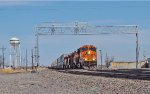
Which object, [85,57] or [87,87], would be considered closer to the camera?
[87,87]

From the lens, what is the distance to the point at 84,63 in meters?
68.4

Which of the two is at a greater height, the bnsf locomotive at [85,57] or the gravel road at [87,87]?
the bnsf locomotive at [85,57]

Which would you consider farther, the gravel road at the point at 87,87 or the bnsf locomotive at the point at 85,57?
the bnsf locomotive at the point at 85,57

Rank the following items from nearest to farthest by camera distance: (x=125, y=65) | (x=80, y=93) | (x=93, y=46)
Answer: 1. (x=80, y=93)
2. (x=93, y=46)
3. (x=125, y=65)

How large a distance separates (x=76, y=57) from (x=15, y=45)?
88.4 m

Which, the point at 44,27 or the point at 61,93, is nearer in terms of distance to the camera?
the point at 61,93

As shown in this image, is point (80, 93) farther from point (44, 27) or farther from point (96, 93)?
point (44, 27)

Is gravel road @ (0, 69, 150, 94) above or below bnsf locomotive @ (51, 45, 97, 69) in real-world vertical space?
below

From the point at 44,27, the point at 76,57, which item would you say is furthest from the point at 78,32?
the point at 76,57

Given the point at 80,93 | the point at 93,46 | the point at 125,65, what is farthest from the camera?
the point at 125,65

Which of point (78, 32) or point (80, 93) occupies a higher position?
point (78, 32)

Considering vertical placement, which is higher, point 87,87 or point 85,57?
point 85,57

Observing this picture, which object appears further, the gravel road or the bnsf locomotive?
the bnsf locomotive

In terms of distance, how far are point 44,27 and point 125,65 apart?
98.5 ft
